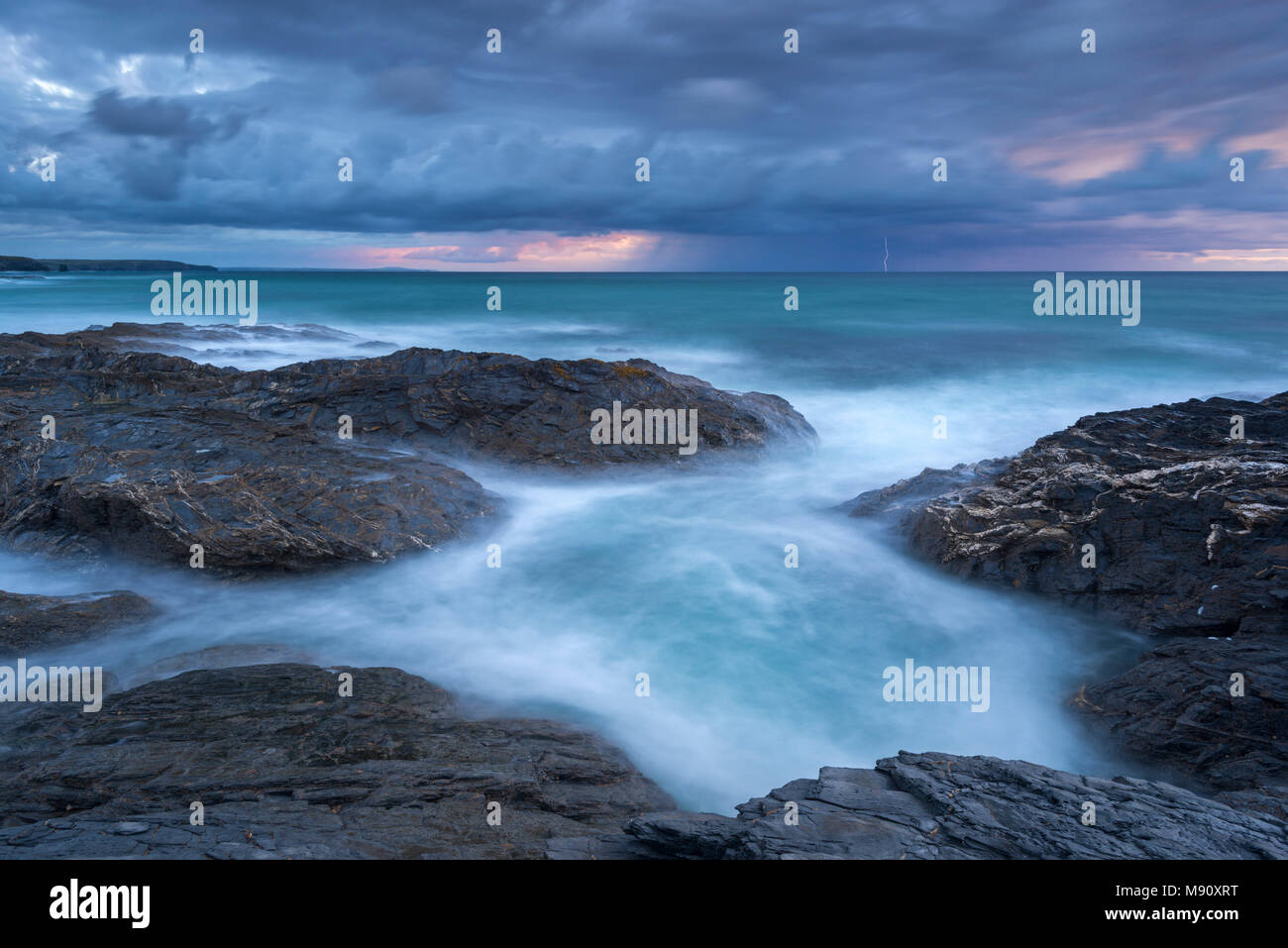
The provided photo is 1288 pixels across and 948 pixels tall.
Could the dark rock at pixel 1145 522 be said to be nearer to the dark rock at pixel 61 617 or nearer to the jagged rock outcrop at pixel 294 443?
the jagged rock outcrop at pixel 294 443

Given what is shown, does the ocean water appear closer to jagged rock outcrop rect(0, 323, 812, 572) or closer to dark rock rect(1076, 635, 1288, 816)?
dark rock rect(1076, 635, 1288, 816)

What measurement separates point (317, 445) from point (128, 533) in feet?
10.9

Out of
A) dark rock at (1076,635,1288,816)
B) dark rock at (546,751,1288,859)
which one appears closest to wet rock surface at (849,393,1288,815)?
dark rock at (1076,635,1288,816)

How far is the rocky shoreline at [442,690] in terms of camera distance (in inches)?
189

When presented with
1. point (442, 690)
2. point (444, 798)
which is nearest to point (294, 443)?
point (442, 690)

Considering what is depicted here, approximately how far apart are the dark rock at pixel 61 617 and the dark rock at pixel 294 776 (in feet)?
5.53

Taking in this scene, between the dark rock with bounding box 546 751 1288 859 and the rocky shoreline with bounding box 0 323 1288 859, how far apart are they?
2cm

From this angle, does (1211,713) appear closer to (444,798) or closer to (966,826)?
(966,826)

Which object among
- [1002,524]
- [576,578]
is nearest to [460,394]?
[576,578]

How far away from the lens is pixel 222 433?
41.4 feet

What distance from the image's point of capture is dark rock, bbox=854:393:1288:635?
827 centimetres

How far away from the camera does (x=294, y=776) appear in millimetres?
5680

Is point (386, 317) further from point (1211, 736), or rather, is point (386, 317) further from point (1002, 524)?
point (1211, 736)

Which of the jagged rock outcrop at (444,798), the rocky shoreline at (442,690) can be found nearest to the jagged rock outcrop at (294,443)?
the rocky shoreline at (442,690)
